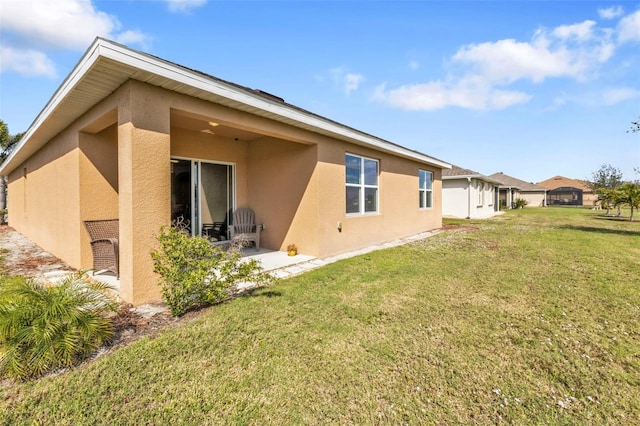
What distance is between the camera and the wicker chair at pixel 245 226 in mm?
7591

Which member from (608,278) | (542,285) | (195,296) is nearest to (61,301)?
(195,296)

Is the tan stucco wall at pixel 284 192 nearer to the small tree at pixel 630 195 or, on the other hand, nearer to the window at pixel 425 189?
the window at pixel 425 189

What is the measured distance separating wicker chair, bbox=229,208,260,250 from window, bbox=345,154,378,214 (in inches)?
108

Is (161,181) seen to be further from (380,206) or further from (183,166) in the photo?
(380,206)

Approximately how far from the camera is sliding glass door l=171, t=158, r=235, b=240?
23.0 feet

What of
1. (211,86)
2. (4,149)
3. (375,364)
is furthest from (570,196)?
(4,149)

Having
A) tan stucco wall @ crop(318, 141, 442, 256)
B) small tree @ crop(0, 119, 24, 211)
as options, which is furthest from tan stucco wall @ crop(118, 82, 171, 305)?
small tree @ crop(0, 119, 24, 211)

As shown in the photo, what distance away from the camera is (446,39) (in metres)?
9.55

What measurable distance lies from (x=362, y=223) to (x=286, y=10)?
6.72 meters

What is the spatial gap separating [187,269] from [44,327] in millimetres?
1447

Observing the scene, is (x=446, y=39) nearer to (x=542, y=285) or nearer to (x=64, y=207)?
(x=542, y=285)

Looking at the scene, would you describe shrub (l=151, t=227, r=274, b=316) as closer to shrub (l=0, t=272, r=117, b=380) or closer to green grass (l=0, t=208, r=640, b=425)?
green grass (l=0, t=208, r=640, b=425)

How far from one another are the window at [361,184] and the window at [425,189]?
3.79 meters

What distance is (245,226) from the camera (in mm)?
7738
